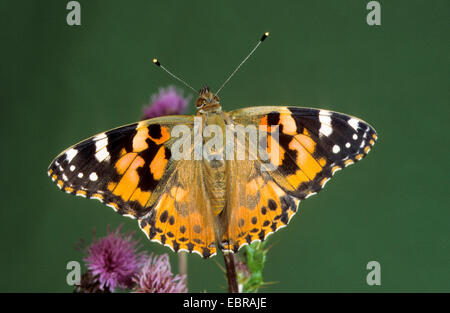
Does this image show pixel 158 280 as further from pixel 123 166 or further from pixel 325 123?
pixel 325 123

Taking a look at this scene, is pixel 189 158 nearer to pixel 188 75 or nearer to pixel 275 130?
pixel 275 130

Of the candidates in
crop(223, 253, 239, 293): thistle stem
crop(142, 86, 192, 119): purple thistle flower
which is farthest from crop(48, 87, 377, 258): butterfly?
crop(142, 86, 192, 119): purple thistle flower

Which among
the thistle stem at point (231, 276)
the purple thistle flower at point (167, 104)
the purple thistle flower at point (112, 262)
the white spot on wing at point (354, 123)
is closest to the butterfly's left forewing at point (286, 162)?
the white spot on wing at point (354, 123)

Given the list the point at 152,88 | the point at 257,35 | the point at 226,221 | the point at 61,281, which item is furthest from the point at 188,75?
the point at 226,221

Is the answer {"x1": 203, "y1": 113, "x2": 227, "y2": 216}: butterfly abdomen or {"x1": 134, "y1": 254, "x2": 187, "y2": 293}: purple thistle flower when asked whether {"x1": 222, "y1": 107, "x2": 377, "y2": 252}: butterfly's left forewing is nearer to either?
{"x1": 203, "y1": 113, "x2": 227, "y2": 216}: butterfly abdomen

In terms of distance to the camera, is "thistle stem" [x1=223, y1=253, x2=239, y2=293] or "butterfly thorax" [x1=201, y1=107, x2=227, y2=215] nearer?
"thistle stem" [x1=223, y1=253, x2=239, y2=293]

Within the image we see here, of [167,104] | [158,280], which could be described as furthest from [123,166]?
[167,104]
